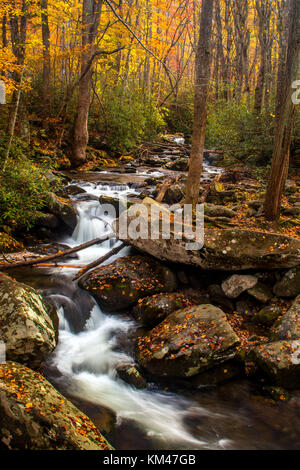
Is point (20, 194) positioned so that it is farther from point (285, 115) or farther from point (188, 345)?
point (285, 115)

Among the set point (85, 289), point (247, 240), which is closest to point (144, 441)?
point (85, 289)

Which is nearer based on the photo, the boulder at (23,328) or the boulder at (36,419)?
the boulder at (36,419)

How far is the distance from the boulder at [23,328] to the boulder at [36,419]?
0.52 m

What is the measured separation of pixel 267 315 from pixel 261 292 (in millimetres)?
516

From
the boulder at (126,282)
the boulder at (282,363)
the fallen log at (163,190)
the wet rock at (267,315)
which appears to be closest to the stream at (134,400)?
the boulder at (126,282)

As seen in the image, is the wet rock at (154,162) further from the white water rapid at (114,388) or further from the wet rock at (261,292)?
the wet rock at (261,292)

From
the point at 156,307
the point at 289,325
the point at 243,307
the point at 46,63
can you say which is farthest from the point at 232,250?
the point at 46,63

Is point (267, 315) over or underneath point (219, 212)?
underneath

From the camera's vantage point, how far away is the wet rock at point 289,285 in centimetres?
593

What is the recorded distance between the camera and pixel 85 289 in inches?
264

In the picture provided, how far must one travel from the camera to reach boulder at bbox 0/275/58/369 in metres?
4.20

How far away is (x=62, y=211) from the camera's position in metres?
9.11

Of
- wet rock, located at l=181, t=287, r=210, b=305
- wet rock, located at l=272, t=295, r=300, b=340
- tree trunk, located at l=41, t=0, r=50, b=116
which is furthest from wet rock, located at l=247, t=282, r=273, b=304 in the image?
tree trunk, located at l=41, t=0, r=50, b=116

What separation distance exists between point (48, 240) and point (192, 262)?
4.45 meters
